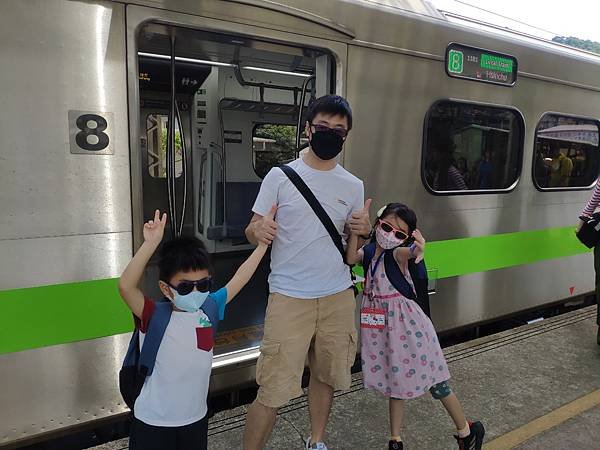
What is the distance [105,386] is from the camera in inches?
92.8

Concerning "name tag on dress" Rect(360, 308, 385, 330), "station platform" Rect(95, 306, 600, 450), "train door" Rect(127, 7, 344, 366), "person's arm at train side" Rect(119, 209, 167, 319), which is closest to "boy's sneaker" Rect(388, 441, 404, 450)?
"station platform" Rect(95, 306, 600, 450)

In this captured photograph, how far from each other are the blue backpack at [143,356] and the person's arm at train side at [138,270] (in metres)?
0.06

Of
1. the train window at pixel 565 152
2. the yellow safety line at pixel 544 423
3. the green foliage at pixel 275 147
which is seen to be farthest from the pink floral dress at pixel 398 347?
the green foliage at pixel 275 147

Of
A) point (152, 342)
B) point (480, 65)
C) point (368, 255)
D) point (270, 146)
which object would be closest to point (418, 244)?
point (368, 255)

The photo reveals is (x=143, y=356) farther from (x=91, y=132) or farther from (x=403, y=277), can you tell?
(x=403, y=277)

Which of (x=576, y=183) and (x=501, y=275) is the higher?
(x=576, y=183)

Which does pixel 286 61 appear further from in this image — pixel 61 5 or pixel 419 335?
pixel 419 335

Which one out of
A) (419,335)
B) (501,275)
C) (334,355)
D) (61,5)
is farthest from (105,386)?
(501,275)

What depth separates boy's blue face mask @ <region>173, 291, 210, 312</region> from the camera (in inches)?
64.0

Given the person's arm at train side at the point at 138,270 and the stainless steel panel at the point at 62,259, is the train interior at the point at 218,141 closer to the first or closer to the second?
the stainless steel panel at the point at 62,259

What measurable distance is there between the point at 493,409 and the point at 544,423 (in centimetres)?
27

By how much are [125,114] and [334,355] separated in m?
1.43

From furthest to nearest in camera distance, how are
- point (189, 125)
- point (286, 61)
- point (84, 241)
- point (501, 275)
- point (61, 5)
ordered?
1. point (189, 125)
2. point (286, 61)
3. point (501, 275)
4. point (84, 241)
5. point (61, 5)

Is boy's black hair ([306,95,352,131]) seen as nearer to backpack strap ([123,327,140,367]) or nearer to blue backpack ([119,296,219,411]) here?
blue backpack ([119,296,219,411])
